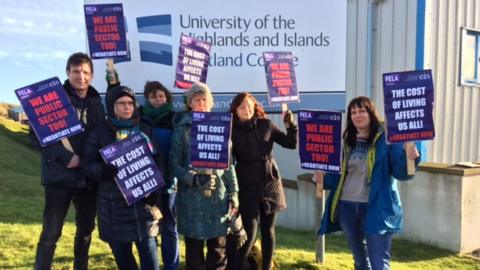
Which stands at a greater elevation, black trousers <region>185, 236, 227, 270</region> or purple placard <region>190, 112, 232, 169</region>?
purple placard <region>190, 112, 232, 169</region>

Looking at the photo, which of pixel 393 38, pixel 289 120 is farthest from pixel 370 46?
pixel 289 120

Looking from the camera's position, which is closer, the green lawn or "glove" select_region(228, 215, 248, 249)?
"glove" select_region(228, 215, 248, 249)

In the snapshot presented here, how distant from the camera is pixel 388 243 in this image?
3732 mm

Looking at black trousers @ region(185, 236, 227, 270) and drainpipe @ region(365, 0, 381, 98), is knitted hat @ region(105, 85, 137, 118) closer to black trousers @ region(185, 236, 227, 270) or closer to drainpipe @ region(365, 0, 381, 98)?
black trousers @ region(185, 236, 227, 270)

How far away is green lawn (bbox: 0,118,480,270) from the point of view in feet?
16.0

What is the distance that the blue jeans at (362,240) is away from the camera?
3693 mm

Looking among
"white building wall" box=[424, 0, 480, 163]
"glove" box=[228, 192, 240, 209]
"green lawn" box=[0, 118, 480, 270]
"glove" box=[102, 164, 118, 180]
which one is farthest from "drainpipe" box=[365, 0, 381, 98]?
"glove" box=[102, 164, 118, 180]

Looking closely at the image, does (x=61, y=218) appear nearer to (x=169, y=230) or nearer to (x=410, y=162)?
(x=169, y=230)

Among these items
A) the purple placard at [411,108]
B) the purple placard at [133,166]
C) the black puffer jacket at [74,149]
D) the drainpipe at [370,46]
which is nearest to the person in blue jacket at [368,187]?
the purple placard at [411,108]

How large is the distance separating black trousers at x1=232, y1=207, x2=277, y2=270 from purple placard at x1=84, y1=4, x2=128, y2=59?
2020 millimetres

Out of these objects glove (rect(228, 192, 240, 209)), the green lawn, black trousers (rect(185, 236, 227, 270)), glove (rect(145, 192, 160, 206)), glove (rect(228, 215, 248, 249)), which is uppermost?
glove (rect(145, 192, 160, 206))

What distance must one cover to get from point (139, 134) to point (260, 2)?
2505 millimetres

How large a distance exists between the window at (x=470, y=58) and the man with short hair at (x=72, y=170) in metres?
6.85

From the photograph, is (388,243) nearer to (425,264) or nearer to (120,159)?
(120,159)
